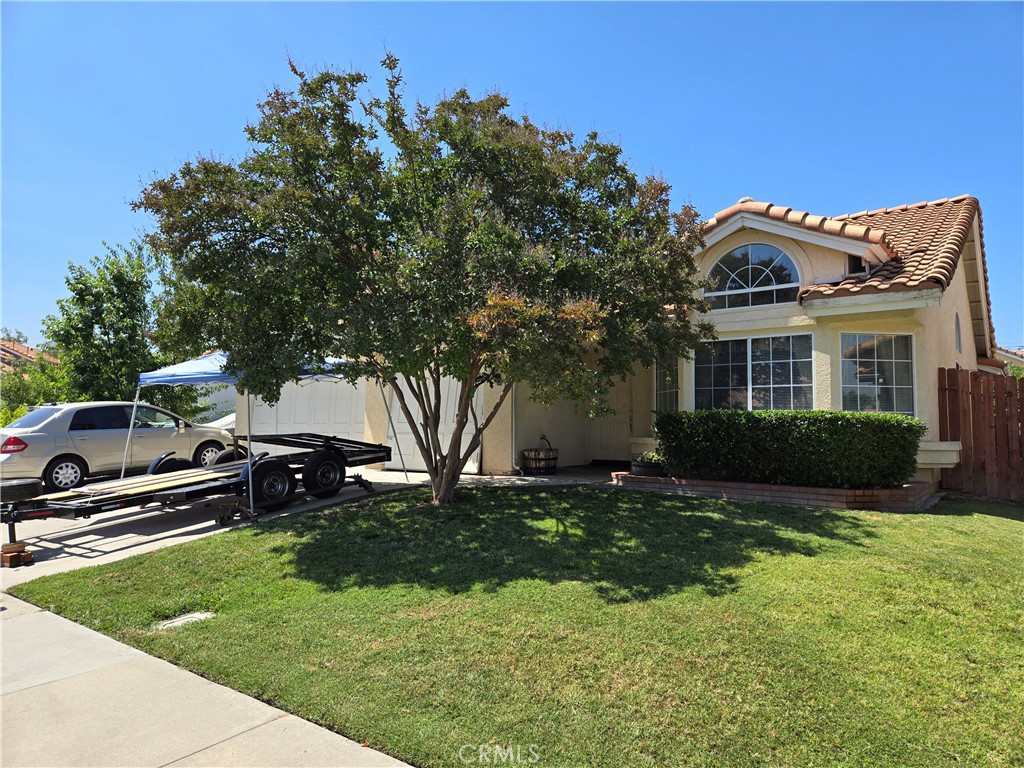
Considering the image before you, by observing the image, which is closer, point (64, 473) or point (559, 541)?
point (559, 541)

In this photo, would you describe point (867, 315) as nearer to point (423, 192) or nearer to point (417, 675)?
point (423, 192)

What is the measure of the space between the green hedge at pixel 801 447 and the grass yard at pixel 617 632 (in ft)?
3.44

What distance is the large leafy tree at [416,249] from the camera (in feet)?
22.7

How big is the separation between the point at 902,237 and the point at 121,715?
12.7 m

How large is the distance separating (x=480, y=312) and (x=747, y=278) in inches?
251

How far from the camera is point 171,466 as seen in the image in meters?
10.7

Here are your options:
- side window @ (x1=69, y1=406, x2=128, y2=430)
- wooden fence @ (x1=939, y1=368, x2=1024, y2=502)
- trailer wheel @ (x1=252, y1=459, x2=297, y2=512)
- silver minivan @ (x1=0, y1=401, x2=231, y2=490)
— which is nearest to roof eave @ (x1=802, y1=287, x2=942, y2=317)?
wooden fence @ (x1=939, y1=368, x2=1024, y2=502)

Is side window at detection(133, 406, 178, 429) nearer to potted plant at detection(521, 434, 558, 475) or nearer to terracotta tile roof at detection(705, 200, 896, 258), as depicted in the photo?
potted plant at detection(521, 434, 558, 475)

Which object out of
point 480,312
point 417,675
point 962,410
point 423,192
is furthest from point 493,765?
point 962,410

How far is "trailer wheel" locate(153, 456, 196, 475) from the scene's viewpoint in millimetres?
10453

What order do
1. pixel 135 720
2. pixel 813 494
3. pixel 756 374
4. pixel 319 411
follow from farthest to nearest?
1. pixel 319 411
2. pixel 756 374
3. pixel 813 494
4. pixel 135 720

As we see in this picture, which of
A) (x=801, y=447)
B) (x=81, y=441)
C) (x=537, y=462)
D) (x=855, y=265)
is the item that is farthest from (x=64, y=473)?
(x=855, y=265)

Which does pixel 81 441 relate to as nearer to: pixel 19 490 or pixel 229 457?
pixel 229 457

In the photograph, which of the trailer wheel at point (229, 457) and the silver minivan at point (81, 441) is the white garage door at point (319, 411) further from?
the trailer wheel at point (229, 457)
